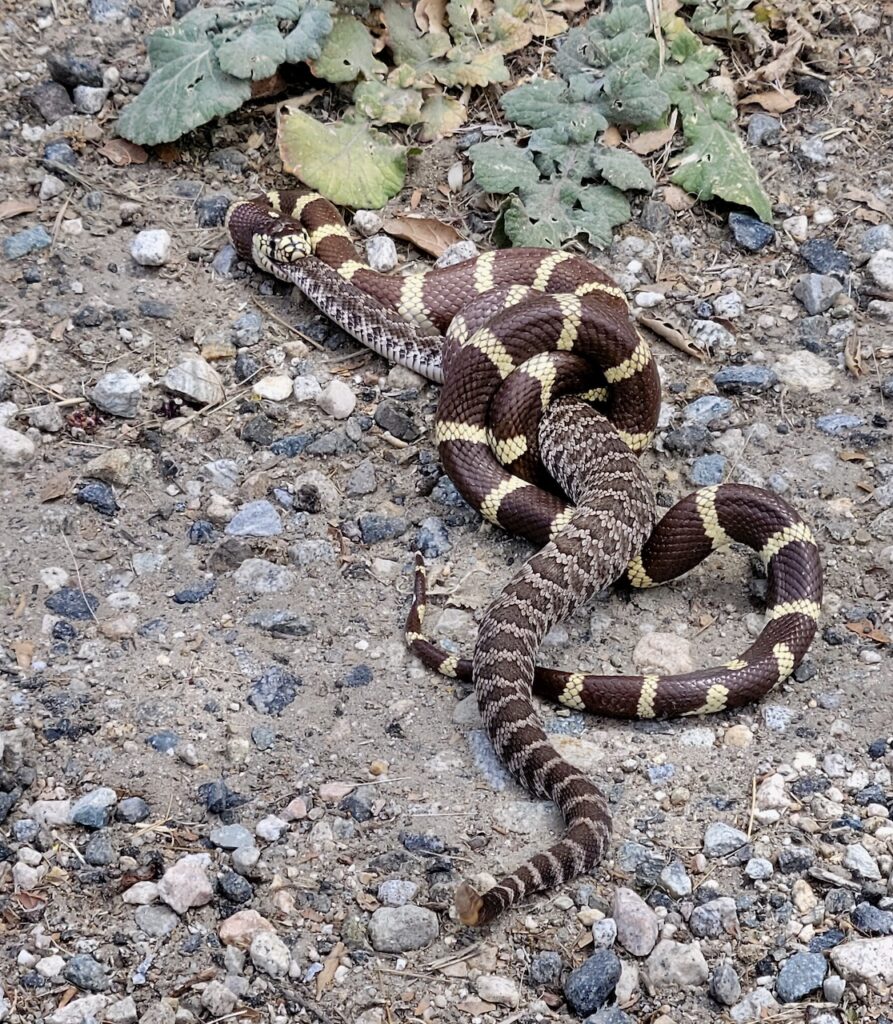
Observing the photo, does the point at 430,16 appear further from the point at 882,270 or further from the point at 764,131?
the point at 882,270

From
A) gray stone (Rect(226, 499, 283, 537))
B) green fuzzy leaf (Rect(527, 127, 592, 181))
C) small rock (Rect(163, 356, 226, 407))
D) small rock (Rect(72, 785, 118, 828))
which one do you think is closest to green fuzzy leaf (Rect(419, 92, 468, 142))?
green fuzzy leaf (Rect(527, 127, 592, 181))

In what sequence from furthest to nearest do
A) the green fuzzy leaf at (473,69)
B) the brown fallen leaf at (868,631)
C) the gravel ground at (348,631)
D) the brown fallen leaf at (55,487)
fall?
the green fuzzy leaf at (473,69)
the brown fallen leaf at (55,487)
the brown fallen leaf at (868,631)
the gravel ground at (348,631)

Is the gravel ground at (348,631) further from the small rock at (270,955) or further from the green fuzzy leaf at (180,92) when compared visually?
the green fuzzy leaf at (180,92)

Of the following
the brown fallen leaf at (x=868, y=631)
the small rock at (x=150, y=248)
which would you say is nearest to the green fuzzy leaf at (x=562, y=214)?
the small rock at (x=150, y=248)

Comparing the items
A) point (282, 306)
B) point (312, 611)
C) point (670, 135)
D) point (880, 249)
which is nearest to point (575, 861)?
point (312, 611)

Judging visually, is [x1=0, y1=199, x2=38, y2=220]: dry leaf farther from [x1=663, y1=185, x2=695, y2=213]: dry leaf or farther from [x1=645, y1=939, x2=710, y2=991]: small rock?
[x1=645, y1=939, x2=710, y2=991]: small rock
